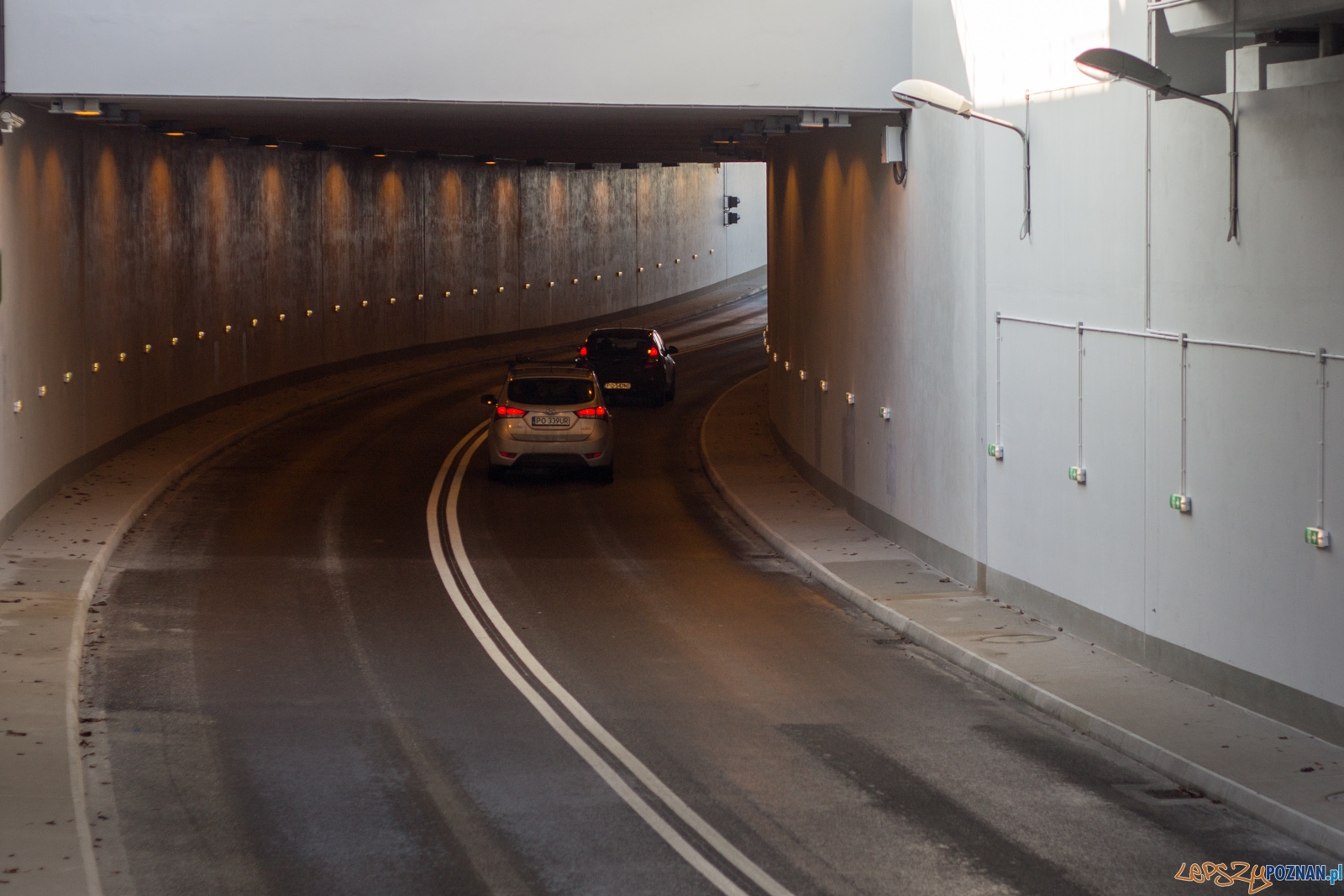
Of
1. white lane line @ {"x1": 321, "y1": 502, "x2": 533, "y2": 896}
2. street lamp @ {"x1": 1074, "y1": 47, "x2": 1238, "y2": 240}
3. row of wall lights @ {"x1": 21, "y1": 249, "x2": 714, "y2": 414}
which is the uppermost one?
street lamp @ {"x1": 1074, "y1": 47, "x2": 1238, "y2": 240}

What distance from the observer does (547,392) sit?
22.2 m

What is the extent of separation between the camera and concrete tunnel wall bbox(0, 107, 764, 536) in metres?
18.7

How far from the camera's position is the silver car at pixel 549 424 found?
71.8 feet

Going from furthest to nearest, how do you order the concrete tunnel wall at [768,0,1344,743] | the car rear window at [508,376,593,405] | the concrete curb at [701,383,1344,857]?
the car rear window at [508,376,593,405], the concrete tunnel wall at [768,0,1344,743], the concrete curb at [701,383,1344,857]

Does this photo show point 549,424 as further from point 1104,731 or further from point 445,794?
point 445,794

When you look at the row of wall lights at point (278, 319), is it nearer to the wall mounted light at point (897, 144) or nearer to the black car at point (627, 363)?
the black car at point (627, 363)

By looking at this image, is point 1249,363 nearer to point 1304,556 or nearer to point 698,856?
point 1304,556

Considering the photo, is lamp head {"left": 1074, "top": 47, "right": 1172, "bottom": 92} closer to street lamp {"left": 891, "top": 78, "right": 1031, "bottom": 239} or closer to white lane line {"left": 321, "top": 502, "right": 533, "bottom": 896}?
street lamp {"left": 891, "top": 78, "right": 1031, "bottom": 239}

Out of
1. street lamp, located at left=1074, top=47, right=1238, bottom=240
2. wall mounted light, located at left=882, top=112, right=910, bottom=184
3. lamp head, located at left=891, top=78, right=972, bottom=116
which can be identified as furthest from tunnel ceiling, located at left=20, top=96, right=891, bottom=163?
street lamp, located at left=1074, top=47, right=1238, bottom=240

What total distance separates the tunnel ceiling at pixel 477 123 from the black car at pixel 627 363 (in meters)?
3.88

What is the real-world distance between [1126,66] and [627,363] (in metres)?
21.4

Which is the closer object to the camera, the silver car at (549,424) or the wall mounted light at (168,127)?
the silver car at (549,424)

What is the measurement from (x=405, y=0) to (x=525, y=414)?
7036 millimetres

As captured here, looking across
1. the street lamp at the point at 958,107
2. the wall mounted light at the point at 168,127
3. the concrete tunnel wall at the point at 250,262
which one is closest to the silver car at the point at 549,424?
the concrete tunnel wall at the point at 250,262
